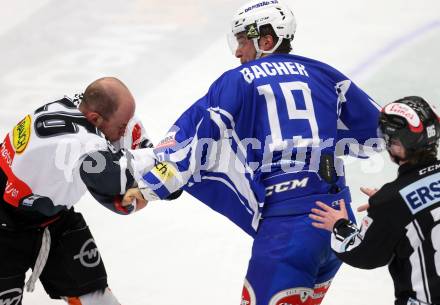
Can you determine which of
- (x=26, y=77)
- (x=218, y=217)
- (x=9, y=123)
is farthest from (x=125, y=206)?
(x=26, y=77)

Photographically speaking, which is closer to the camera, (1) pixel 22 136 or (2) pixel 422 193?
(2) pixel 422 193

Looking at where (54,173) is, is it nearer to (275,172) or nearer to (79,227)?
(79,227)

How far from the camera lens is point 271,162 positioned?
3.44m

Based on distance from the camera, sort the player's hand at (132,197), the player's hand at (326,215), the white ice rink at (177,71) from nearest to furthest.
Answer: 1. the player's hand at (326,215)
2. the player's hand at (132,197)
3. the white ice rink at (177,71)

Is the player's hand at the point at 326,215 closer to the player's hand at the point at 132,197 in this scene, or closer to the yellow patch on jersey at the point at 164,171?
the yellow patch on jersey at the point at 164,171

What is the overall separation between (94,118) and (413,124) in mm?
1302

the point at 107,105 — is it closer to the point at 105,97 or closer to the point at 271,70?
the point at 105,97

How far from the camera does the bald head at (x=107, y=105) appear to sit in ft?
11.9

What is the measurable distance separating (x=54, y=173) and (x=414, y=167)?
1411 millimetres

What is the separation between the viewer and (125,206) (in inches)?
141

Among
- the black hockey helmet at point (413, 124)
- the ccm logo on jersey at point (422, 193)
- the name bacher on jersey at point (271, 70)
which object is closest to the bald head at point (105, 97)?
the name bacher on jersey at point (271, 70)

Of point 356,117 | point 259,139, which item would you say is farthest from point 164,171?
point 356,117

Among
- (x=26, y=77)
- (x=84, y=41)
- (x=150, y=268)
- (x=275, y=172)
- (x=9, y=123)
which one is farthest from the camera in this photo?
(x=84, y=41)

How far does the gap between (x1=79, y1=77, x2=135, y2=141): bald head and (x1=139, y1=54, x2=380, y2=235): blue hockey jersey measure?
0.94 ft
